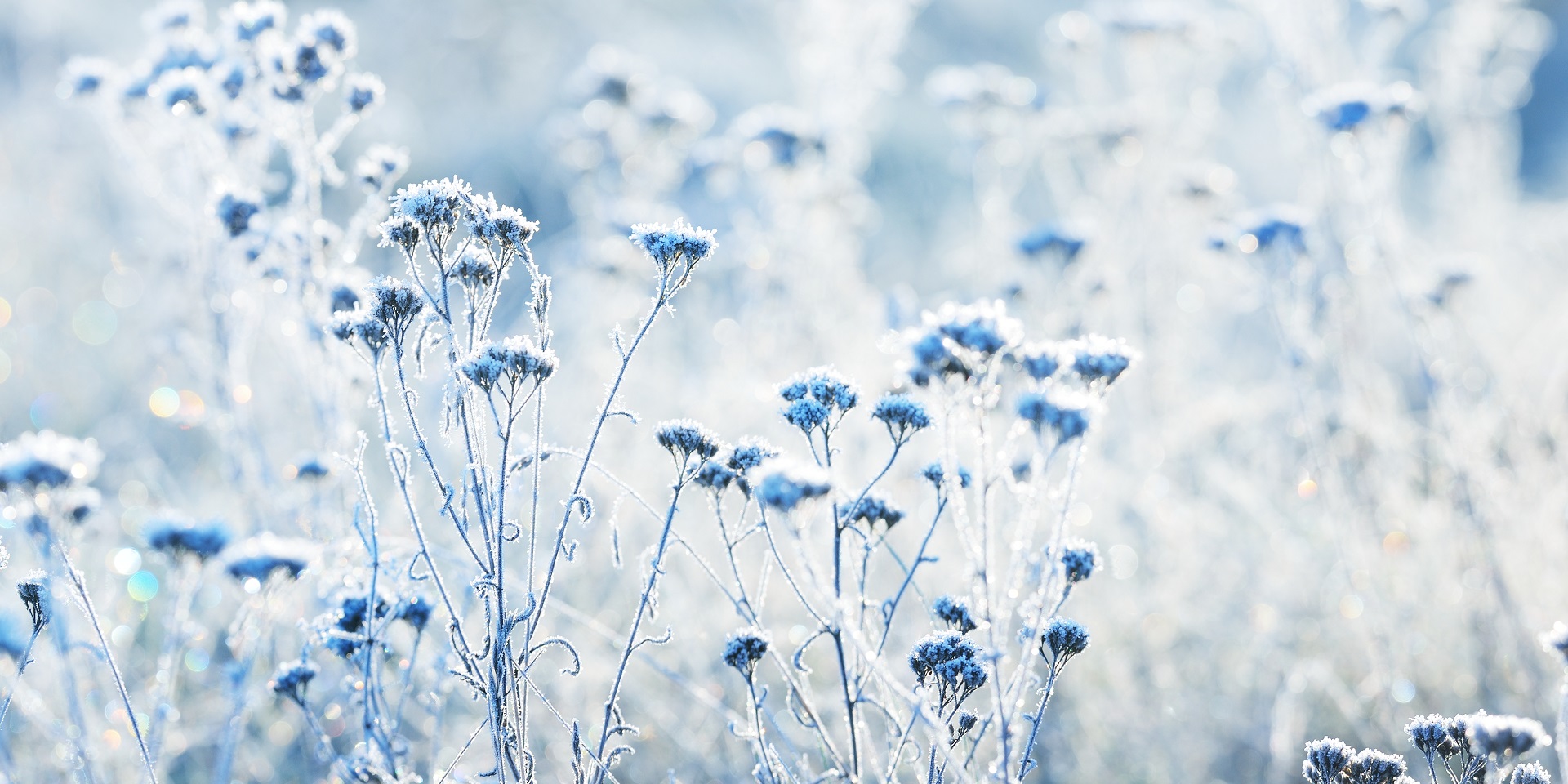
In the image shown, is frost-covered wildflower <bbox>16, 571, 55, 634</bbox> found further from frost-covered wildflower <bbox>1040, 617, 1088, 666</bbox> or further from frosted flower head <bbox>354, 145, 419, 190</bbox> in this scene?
frost-covered wildflower <bbox>1040, 617, 1088, 666</bbox>

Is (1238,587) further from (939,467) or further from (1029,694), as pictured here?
(939,467)

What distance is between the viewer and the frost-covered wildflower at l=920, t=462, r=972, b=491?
2.49 meters

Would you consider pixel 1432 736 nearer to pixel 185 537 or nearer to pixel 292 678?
pixel 292 678

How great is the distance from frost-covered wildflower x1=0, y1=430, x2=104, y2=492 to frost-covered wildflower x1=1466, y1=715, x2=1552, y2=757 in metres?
2.76

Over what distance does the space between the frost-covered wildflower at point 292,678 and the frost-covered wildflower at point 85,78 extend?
294 cm

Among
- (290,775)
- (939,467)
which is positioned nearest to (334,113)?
(290,775)

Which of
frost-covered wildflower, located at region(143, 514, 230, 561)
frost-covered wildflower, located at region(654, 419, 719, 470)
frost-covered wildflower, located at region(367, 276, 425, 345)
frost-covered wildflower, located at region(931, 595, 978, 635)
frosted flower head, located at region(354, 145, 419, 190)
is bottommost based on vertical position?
frost-covered wildflower, located at region(143, 514, 230, 561)

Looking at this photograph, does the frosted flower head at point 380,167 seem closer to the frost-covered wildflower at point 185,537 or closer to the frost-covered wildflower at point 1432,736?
the frost-covered wildflower at point 185,537

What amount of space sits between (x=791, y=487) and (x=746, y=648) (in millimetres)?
551

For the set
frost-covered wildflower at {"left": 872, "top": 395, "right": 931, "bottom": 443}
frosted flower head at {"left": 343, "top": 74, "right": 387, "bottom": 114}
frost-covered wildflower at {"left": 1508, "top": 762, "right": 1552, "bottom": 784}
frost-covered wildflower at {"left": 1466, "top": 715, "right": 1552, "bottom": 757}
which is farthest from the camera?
frosted flower head at {"left": 343, "top": 74, "right": 387, "bottom": 114}

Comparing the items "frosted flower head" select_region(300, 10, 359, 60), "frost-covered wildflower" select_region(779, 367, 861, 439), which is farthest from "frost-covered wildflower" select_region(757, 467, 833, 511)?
"frosted flower head" select_region(300, 10, 359, 60)

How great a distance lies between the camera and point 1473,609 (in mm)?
4352

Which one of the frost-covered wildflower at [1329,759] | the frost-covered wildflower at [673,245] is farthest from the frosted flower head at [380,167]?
the frost-covered wildflower at [1329,759]

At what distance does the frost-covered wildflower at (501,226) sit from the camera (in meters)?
2.33
